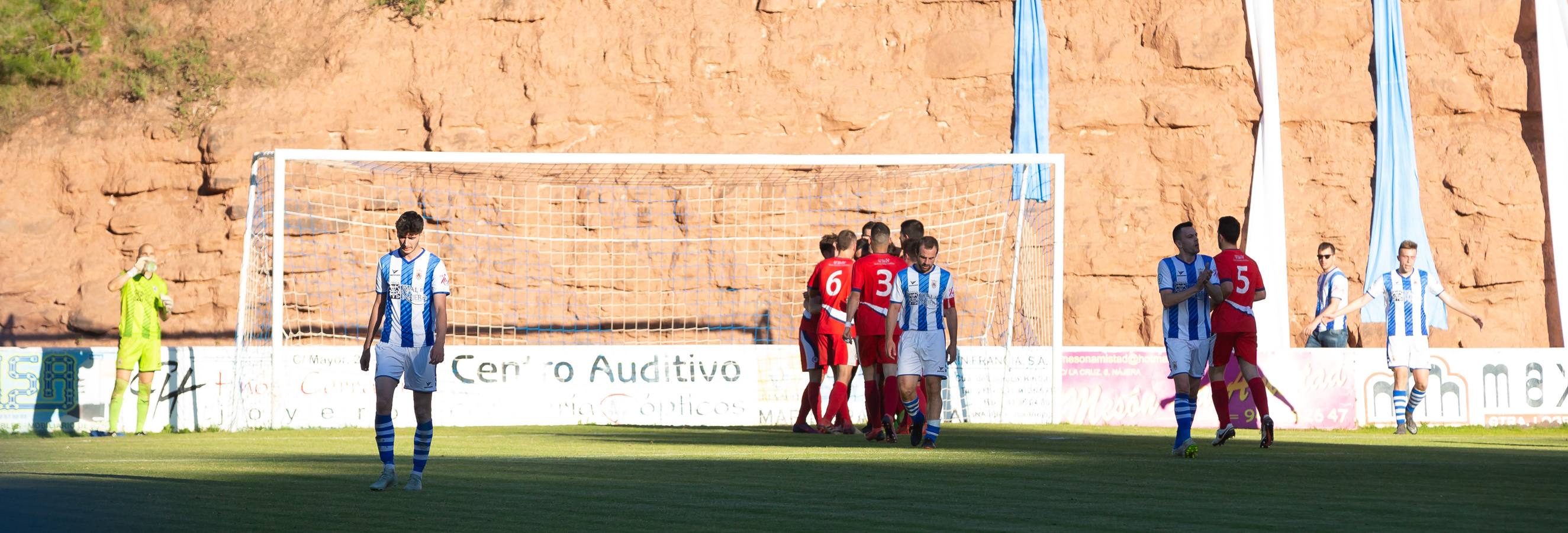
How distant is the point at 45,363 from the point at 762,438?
7220 millimetres

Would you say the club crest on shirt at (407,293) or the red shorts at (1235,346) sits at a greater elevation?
the club crest on shirt at (407,293)

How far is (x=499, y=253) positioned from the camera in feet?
73.4

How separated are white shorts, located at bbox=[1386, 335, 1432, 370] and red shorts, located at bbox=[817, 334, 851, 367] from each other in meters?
5.61

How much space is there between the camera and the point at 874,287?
11.5 m

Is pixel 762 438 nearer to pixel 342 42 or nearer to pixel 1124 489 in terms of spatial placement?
pixel 1124 489

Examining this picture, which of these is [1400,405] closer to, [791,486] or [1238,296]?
[1238,296]

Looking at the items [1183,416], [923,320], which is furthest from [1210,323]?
[923,320]

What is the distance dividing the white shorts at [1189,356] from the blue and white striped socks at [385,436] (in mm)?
5308

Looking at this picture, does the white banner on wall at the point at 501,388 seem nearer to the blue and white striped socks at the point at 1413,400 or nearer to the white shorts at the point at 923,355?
the blue and white striped socks at the point at 1413,400

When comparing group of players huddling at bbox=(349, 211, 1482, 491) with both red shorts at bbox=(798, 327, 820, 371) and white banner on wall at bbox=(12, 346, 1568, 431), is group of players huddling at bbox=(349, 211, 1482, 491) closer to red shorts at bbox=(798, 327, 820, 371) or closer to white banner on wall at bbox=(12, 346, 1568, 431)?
red shorts at bbox=(798, 327, 820, 371)

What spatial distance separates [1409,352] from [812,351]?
19.4 feet

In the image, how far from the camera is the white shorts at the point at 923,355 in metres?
10.6

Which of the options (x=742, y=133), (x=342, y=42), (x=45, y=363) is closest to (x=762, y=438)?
(x=45, y=363)

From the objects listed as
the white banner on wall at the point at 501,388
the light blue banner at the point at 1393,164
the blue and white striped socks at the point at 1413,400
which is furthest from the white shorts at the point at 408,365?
the light blue banner at the point at 1393,164
